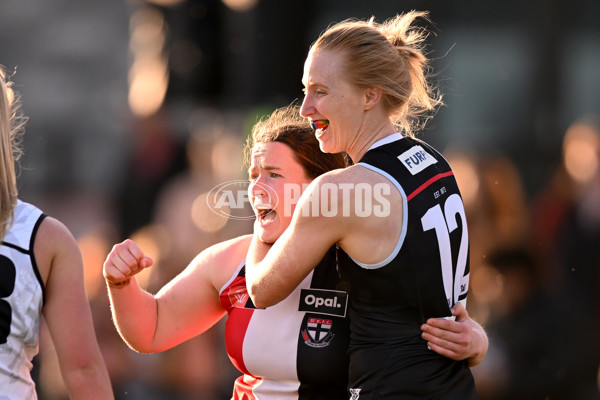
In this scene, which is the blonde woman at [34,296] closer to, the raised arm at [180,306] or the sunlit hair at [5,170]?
the sunlit hair at [5,170]

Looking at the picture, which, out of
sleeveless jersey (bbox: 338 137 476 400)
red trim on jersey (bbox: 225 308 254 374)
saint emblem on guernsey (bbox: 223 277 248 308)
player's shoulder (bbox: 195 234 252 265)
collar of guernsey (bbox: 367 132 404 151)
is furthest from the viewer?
player's shoulder (bbox: 195 234 252 265)

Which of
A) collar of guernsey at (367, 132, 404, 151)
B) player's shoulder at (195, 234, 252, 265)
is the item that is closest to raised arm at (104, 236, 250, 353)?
player's shoulder at (195, 234, 252, 265)

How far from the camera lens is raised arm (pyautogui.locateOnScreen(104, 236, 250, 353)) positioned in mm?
3186

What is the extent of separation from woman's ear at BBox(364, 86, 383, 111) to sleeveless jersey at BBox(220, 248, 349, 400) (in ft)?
1.77

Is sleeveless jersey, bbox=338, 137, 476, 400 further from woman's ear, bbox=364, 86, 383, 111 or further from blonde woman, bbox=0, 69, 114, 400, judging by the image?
blonde woman, bbox=0, 69, 114, 400

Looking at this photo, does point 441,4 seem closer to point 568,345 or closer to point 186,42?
point 186,42

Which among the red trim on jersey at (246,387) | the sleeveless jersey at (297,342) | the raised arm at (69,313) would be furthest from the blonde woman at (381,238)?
the raised arm at (69,313)

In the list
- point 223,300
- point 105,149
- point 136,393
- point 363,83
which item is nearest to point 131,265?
point 223,300

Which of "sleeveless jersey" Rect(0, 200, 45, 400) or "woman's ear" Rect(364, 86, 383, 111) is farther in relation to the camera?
"woman's ear" Rect(364, 86, 383, 111)

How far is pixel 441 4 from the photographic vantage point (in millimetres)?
7613

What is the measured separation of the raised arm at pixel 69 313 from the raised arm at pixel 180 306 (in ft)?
1.56

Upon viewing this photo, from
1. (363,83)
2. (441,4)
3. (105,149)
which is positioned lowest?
(105,149)

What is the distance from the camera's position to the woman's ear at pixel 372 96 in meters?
A: 2.85

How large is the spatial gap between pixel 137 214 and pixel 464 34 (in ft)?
10.8
